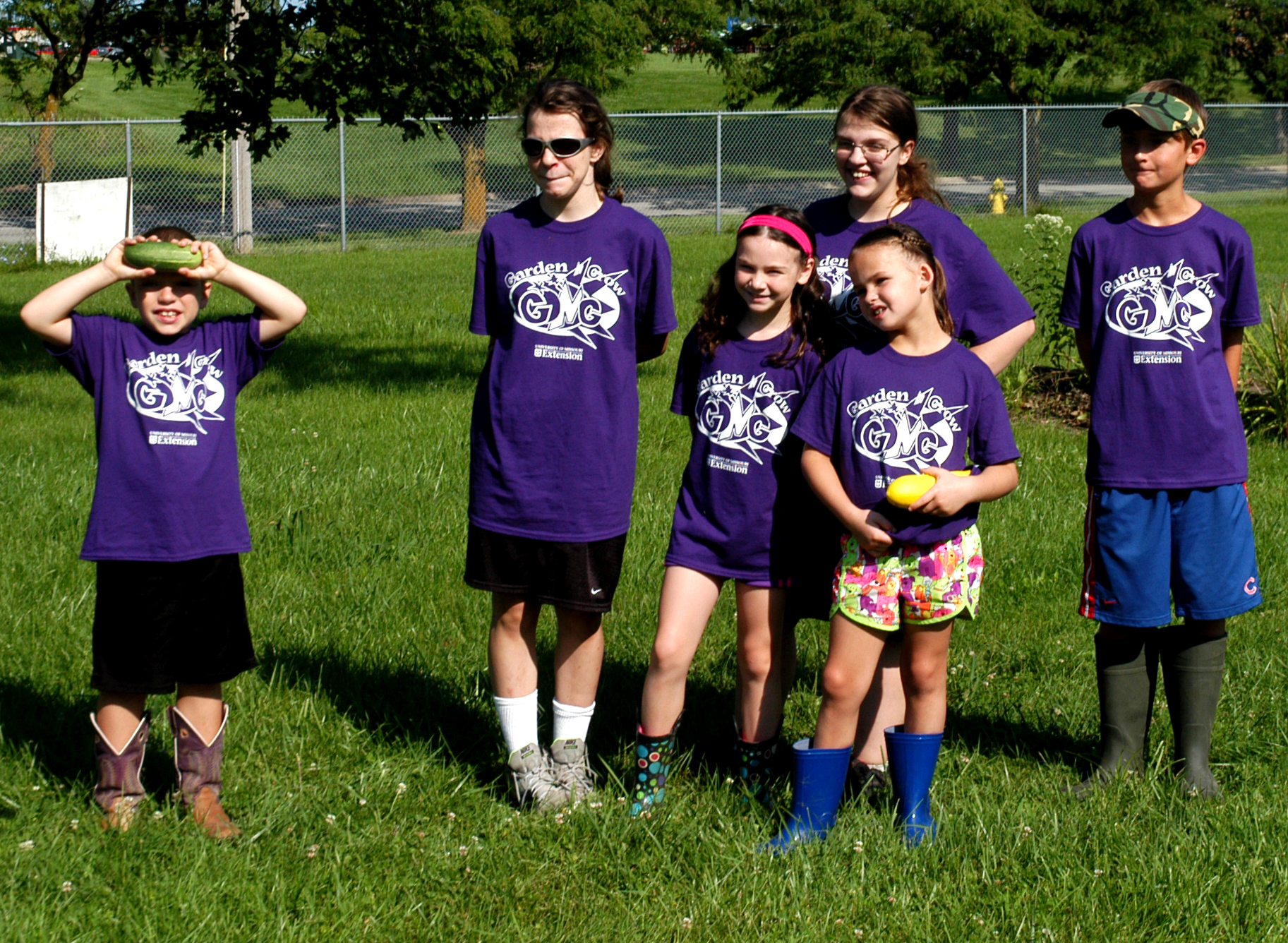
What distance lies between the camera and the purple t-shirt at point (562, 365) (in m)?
3.53

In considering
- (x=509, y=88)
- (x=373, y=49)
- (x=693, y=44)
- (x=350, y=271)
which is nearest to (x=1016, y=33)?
(x=693, y=44)

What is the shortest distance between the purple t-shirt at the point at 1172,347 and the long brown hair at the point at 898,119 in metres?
0.53

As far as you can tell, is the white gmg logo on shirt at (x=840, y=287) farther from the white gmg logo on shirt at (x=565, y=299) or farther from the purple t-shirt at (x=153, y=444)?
the purple t-shirt at (x=153, y=444)

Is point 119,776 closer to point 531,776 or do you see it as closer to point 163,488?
point 163,488

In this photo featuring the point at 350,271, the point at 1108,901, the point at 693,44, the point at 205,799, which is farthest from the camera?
the point at 693,44

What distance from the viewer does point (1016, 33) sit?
83.8ft

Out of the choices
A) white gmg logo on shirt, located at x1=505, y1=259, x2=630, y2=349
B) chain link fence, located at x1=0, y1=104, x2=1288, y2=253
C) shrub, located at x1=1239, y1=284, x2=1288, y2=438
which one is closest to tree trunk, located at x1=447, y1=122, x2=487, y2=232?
chain link fence, located at x1=0, y1=104, x2=1288, y2=253

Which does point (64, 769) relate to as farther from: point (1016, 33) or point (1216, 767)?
point (1016, 33)

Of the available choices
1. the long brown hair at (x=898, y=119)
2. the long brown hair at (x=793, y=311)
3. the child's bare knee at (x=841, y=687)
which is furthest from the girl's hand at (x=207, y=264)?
the child's bare knee at (x=841, y=687)

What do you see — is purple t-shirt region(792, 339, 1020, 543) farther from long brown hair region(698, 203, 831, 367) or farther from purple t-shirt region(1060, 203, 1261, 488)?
purple t-shirt region(1060, 203, 1261, 488)

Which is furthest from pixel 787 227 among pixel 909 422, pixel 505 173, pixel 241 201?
pixel 505 173

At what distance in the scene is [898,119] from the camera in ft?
11.5

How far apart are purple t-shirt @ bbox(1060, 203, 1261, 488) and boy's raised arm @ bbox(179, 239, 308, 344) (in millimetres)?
2190

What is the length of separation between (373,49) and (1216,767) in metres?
8.07
